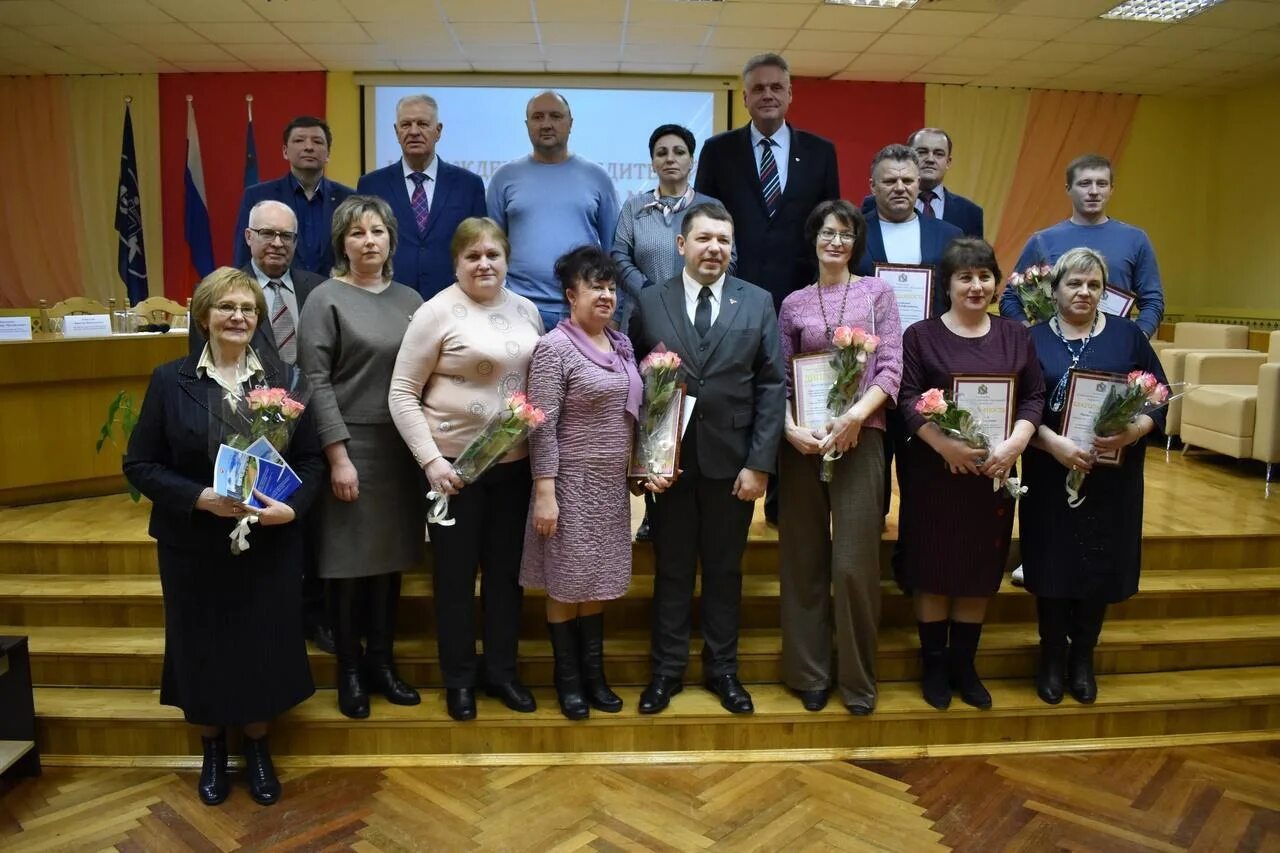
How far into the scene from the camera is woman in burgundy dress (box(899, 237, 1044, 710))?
2.71 m

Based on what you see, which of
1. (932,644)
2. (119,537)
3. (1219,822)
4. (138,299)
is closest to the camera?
(1219,822)

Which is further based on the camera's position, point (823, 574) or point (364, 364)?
point (823, 574)

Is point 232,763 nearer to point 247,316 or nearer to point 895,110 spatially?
point 247,316

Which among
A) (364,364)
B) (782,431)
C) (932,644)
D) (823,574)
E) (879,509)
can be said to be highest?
(364,364)

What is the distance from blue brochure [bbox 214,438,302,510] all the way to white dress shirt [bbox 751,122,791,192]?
6.24 ft

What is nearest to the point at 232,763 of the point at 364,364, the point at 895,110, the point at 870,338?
the point at 364,364

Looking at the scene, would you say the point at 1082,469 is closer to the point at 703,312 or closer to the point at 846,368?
the point at 846,368

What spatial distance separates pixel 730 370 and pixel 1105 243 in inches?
65.8

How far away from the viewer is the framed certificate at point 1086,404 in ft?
9.00

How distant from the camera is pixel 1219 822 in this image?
254 centimetres

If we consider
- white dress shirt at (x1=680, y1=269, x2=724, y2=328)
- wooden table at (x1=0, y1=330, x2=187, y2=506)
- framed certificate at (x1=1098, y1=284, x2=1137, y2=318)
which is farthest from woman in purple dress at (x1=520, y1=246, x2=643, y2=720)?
wooden table at (x1=0, y1=330, x2=187, y2=506)

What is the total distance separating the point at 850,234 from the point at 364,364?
1.50 m

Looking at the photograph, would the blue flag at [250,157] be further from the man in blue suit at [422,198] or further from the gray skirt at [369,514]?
the gray skirt at [369,514]

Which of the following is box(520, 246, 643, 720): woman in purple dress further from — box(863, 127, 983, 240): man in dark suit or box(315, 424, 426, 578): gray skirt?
box(863, 127, 983, 240): man in dark suit
